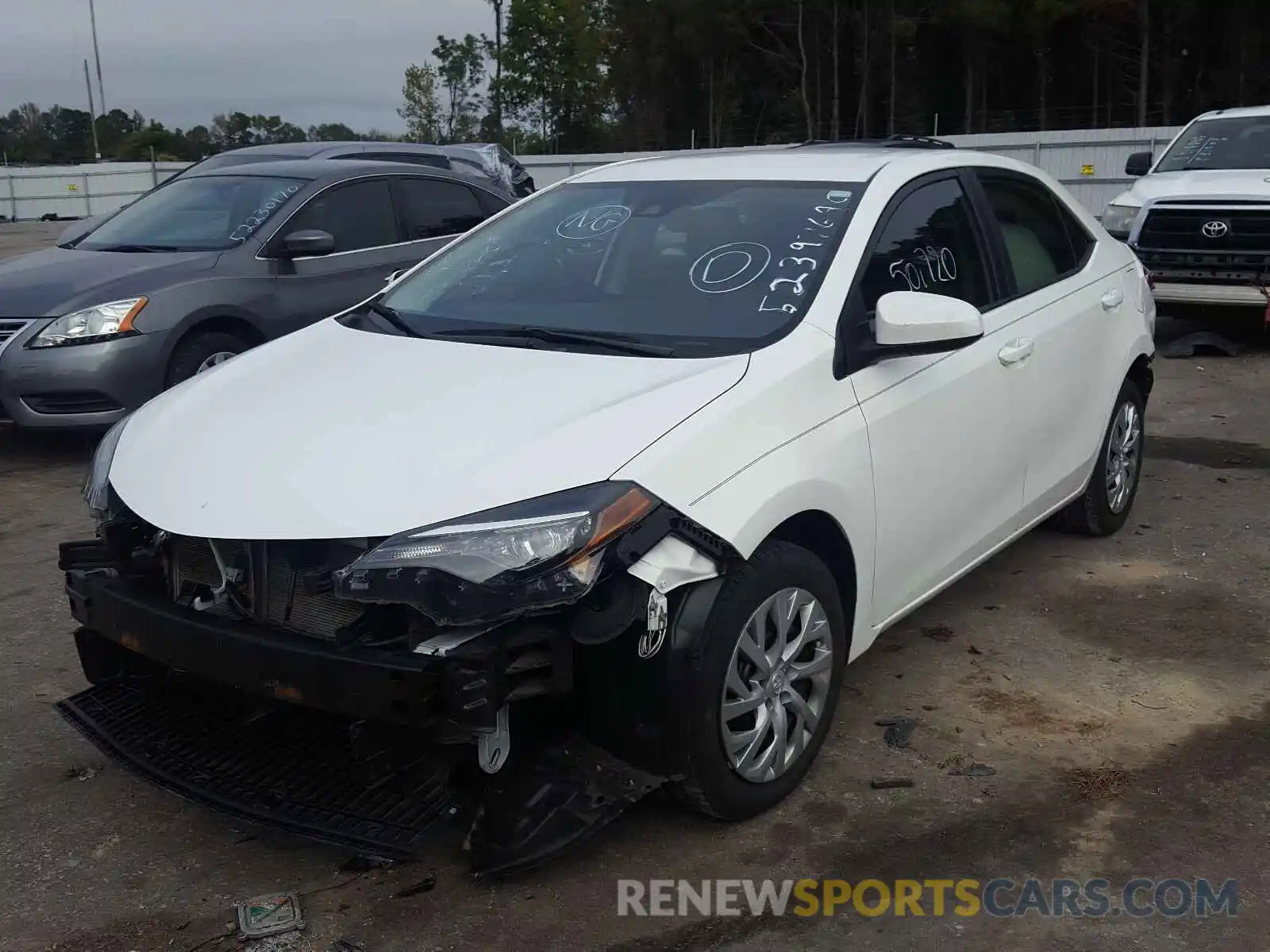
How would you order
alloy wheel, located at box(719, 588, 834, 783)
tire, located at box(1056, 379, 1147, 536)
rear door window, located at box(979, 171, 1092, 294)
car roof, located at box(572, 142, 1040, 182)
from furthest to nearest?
tire, located at box(1056, 379, 1147, 536) → rear door window, located at box(979, 171, 1092, 294) → car roof, located at box(572, 142, 1040, 182) → alloy wheel, located at box(719, 588, 834, 783)

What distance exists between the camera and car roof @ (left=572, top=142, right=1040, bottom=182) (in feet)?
13.9

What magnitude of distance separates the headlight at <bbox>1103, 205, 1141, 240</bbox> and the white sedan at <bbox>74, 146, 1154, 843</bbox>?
6.72 m

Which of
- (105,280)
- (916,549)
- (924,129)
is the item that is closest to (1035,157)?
(105,280)

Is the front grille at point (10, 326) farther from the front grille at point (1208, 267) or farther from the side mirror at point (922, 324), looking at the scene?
the front grille at point (1208, 267)

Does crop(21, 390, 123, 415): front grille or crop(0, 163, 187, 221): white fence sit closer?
crop(21, 390, 123, 415): front grille

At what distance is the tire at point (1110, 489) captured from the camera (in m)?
5.42

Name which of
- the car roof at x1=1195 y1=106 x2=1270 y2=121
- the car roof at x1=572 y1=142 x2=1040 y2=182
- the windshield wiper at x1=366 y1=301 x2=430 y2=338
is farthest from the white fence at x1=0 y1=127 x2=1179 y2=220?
the car roof at x1=1195 y1=106 x2=1270 y2=121

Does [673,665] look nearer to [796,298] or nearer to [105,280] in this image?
[796,298]

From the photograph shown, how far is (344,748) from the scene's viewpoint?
3.09 m

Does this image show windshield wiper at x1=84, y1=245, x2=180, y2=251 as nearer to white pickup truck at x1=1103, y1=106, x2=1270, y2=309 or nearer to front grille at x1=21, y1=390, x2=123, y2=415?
front grille at x1=21, y1=390, x2=123, y2=415

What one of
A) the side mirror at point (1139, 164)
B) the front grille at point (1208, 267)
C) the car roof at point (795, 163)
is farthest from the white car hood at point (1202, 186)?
the car roof at point (795, 163)

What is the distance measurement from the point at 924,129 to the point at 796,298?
2109 inches

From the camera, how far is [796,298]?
3.68 m

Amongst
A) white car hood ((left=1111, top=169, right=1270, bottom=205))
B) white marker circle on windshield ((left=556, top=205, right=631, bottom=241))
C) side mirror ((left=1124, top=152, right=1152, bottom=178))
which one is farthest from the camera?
side mirror ((left=1124, top=152, right=1152, bottom=178))
